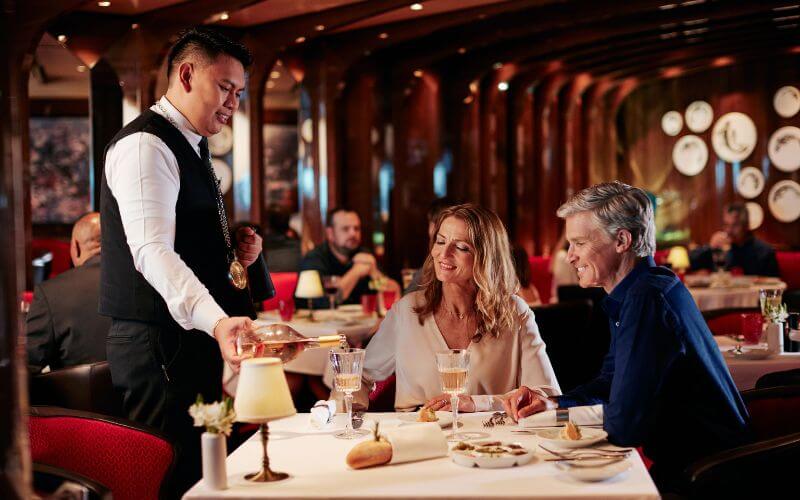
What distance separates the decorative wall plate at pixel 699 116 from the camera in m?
12.8

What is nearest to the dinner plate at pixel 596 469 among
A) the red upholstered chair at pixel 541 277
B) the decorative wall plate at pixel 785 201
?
the red upholstered chair at pixel 541 277

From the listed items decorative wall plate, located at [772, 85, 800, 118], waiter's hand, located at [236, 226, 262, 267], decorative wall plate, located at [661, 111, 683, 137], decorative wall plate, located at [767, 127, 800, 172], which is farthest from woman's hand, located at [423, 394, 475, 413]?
decorative wall plate, located at [661, 111, 683, 137]

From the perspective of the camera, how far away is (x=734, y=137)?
41.1 ft

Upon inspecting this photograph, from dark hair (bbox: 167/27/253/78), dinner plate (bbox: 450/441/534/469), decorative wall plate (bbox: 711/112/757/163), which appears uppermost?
decorative wall plate (bbox: 711/112/757/163)

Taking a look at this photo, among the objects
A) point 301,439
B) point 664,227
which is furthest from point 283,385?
point 664,227

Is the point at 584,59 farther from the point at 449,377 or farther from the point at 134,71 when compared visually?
the point at 449,377

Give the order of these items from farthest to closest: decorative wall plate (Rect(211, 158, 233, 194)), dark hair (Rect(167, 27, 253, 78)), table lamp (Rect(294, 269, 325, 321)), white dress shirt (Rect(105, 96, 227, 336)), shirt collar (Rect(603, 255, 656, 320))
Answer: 1. decorative wall plate (Rect(211, 158, 233, 194))
2. table lamp (Rect(294, 269, 325, 321))
3. dark hair (Rect(167, 27, 253, 78))
4. shirt collar (Rect(603, 255, 656, 320))
5. white dress shirt (Rect(105, 96, 227, 336))

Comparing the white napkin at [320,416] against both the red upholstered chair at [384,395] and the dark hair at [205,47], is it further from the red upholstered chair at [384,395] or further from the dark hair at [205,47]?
the dark hair at [205,47]

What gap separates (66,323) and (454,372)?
211 cm

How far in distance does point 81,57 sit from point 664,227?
30.1 feet

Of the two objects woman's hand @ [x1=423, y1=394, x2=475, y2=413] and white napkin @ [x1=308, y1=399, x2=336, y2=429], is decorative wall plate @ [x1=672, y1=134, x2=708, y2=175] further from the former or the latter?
white napkin @ [x1=308, y1=399, x2=336, y2=429]

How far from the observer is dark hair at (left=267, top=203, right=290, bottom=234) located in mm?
8320

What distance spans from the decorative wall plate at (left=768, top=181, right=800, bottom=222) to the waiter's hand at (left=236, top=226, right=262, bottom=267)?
10.7 m

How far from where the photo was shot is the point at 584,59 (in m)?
10.7
